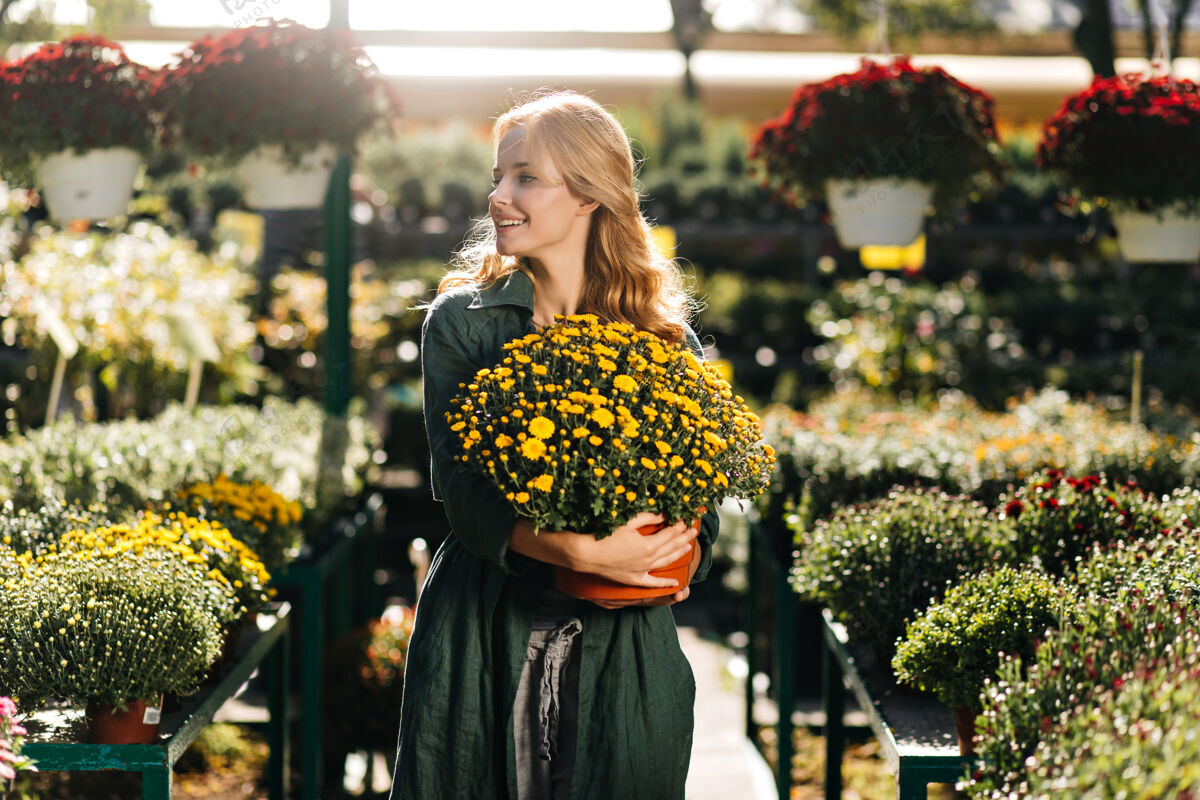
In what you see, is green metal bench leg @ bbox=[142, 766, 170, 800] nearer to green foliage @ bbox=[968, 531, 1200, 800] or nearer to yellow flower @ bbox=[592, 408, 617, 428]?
yellow flower @ bbox=[592, 408, 617, 428]

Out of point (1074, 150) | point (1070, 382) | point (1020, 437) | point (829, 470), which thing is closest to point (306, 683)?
point (829, 470)

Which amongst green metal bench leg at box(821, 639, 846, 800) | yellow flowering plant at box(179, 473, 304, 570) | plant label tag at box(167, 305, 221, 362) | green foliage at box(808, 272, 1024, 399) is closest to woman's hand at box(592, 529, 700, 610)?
green metal bench leg at box(821, 639, 846, 800)

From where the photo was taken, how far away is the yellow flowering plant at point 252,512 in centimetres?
289

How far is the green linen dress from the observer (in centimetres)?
189

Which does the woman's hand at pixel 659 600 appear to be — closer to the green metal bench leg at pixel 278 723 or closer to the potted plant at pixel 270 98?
the green metal bench leg at pixel 278 723

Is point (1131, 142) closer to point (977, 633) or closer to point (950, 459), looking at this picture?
point (950, 459)

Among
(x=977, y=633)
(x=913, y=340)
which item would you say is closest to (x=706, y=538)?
(x=977, y=633)

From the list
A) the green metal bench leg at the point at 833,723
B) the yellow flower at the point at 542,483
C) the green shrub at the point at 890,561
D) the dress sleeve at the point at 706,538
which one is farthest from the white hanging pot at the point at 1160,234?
the yellow flower at the point at 542,483

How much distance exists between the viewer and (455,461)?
1.89 meters

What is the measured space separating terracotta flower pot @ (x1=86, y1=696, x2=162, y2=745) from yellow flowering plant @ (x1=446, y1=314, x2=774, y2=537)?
753mm

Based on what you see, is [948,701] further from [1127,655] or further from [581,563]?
[581,563]

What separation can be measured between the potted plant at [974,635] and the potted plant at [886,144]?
1788 mm

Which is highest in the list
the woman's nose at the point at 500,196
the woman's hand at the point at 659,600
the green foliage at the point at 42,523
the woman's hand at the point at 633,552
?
the woman's nose at the point at 500,196

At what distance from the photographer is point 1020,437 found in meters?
3.79
